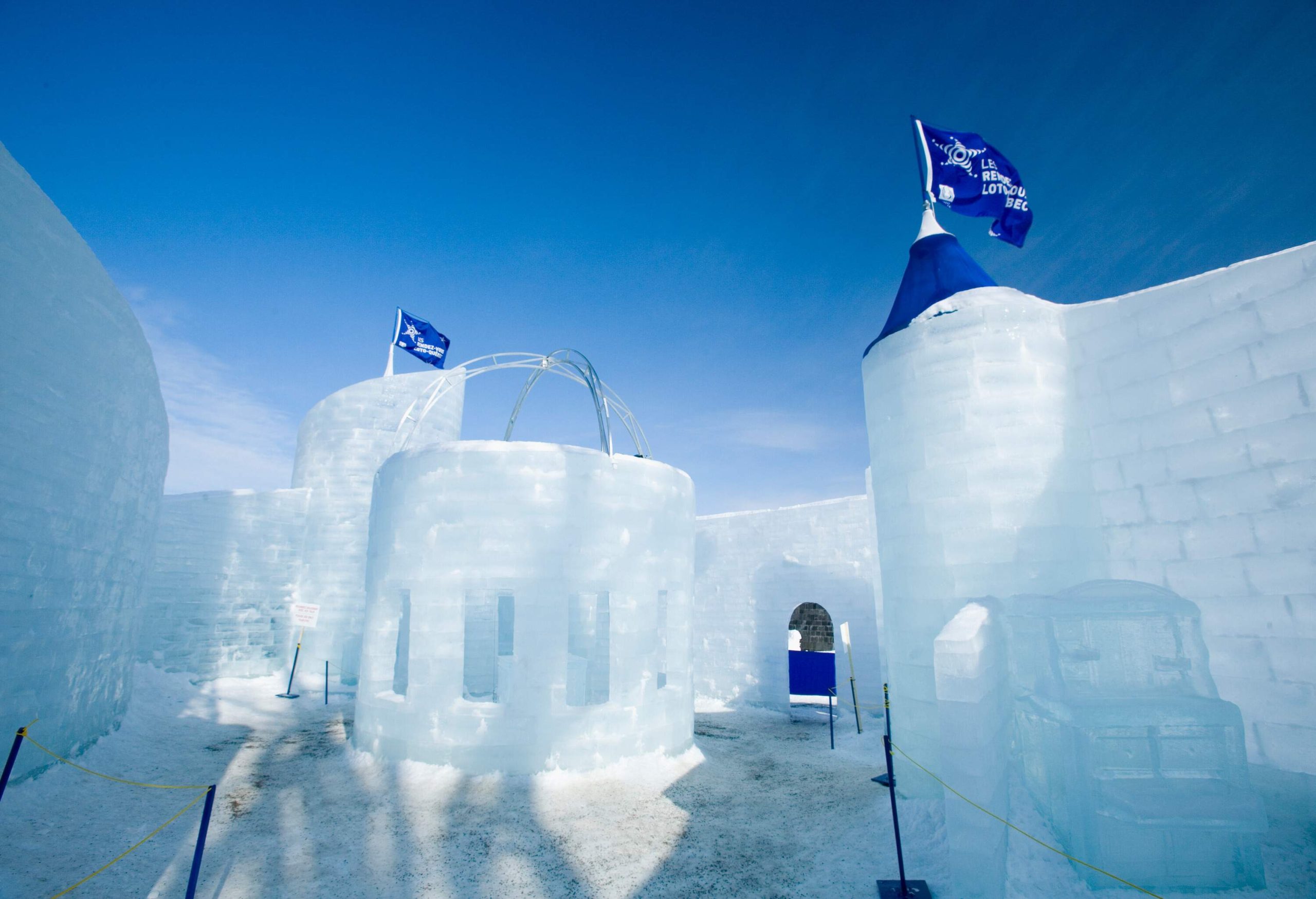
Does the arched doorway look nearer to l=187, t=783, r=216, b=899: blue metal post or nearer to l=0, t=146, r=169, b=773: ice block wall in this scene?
l=187, t=783, r=216, b=899: blue metal post

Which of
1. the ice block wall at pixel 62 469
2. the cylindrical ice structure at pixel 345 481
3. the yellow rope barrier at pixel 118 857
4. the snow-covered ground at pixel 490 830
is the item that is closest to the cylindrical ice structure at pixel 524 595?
the snow-covered ground at pixel 490 830

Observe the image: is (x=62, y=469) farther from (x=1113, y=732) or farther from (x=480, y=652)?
(x=1113, y=732)

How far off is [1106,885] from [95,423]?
12704mm

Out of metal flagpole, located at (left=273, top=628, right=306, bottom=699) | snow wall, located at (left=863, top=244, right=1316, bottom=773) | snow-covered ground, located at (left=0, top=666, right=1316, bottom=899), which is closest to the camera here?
snow wall, located at (left=863, top=244, right=1316, bottom=773)

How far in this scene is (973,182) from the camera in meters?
9.68

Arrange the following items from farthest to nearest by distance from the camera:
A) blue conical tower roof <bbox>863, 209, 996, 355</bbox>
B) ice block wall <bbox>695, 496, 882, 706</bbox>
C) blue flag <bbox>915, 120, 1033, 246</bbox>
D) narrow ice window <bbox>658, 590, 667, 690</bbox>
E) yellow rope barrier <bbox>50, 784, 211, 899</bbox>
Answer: ice block wall <bbox>695, 496, 882, 706</bbox>, narrow ice window <bbox>658, 590, 667, 690</bbox>, blue flag <bbox>915, 120, 1033, 246</bbox>, blue conical tower roof <bbox>863, 209, 996, 355</bbox>, yellow rope barrier <bbox>50, 784, 211, 899</bbox>

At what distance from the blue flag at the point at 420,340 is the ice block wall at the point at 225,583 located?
5.40 m

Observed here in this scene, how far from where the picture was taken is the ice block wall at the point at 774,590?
14.6m

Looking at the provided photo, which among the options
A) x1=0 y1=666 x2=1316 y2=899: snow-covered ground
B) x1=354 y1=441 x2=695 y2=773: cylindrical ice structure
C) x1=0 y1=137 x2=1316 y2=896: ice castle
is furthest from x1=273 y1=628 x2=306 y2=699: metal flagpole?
x1=354 y1=441 x2=695 y2=773: cylindrical ice structure

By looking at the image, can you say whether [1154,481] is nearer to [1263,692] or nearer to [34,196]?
[1263,692]

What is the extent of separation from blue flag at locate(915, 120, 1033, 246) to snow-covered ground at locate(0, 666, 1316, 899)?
26.4 feet

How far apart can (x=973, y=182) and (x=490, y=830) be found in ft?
38.3

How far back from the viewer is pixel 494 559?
9445 mm

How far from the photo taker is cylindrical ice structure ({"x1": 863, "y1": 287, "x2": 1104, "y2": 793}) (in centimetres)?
689
